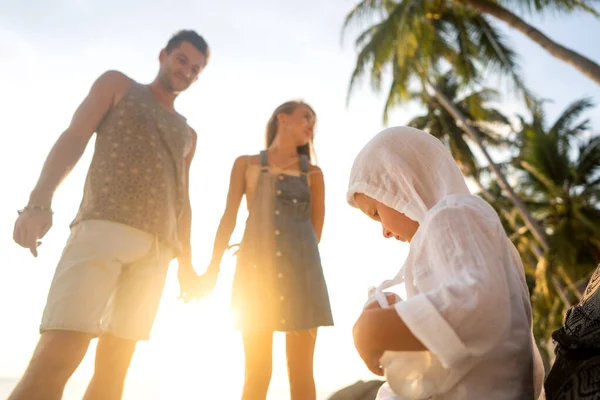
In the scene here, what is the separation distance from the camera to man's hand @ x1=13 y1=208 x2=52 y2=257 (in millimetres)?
1896

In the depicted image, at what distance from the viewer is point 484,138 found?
23922 mm

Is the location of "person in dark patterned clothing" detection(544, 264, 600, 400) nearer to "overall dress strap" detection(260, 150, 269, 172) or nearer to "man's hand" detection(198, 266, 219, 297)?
"man's hand" detection(198, 266, 219, 297)

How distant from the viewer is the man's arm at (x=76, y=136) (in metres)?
2.02

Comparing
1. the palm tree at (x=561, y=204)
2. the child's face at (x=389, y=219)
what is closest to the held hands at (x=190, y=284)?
the child's face at (x=389, y=219)

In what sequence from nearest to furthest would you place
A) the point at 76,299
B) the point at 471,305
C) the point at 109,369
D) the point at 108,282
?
the point at 471,305, the point at 76,299, the point at 108,282, the point at 109,369

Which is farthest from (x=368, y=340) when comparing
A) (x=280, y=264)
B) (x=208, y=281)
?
(x=208, y=281)

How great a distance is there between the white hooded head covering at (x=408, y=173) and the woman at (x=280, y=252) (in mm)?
1566

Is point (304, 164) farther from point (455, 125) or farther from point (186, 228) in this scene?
point (455, 125)

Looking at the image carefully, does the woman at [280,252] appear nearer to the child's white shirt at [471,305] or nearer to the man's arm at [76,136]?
the man's arm at [76,136]

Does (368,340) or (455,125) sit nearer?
(368,340)

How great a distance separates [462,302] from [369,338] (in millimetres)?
205

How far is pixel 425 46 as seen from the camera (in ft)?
44.3

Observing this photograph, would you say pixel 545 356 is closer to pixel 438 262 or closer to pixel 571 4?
pixel 571 4

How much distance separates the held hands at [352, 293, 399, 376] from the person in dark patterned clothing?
37cm
